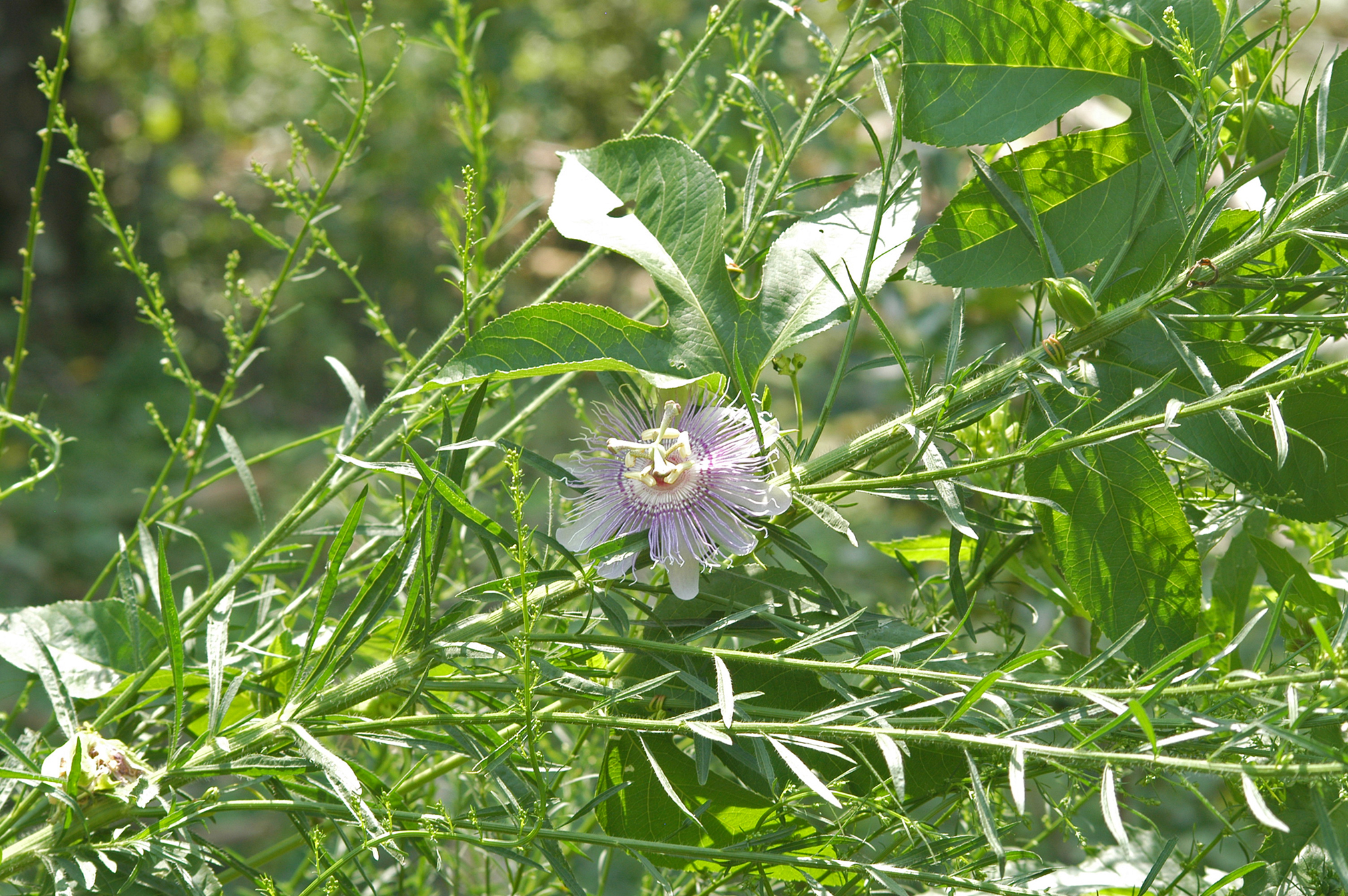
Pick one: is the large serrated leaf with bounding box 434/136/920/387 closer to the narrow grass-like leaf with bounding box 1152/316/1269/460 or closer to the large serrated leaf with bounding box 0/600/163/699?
the narrow grass-like leaf with bounding box 1152/316/1269/460

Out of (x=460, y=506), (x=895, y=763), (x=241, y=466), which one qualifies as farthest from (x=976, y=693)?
(x=241, y=466)

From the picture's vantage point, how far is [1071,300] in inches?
11.0

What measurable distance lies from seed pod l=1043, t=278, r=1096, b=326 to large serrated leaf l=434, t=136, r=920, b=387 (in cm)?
4

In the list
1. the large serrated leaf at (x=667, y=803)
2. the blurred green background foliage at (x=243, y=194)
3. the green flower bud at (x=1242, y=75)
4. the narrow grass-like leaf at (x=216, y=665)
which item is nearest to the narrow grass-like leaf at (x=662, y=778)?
the large serrated leaf at (x=667, y=803)

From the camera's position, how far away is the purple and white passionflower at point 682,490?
0.94 feet

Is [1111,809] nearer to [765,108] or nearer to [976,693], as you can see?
[976,693]

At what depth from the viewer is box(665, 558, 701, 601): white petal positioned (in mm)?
284

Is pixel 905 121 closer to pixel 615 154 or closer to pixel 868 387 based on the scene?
pixel 615 154

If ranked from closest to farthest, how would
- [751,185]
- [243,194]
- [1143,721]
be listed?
[1143,721], [751,185], [243,194]

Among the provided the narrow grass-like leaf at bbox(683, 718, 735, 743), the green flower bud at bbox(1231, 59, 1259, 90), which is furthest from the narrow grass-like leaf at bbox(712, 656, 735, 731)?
the green flower bud at bbox(1231, 59, 1259, 90)

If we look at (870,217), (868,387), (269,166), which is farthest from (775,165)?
(269,166)

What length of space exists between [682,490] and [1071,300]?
0.11 m

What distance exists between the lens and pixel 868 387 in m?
1.47

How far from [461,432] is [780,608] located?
10 centimetres
